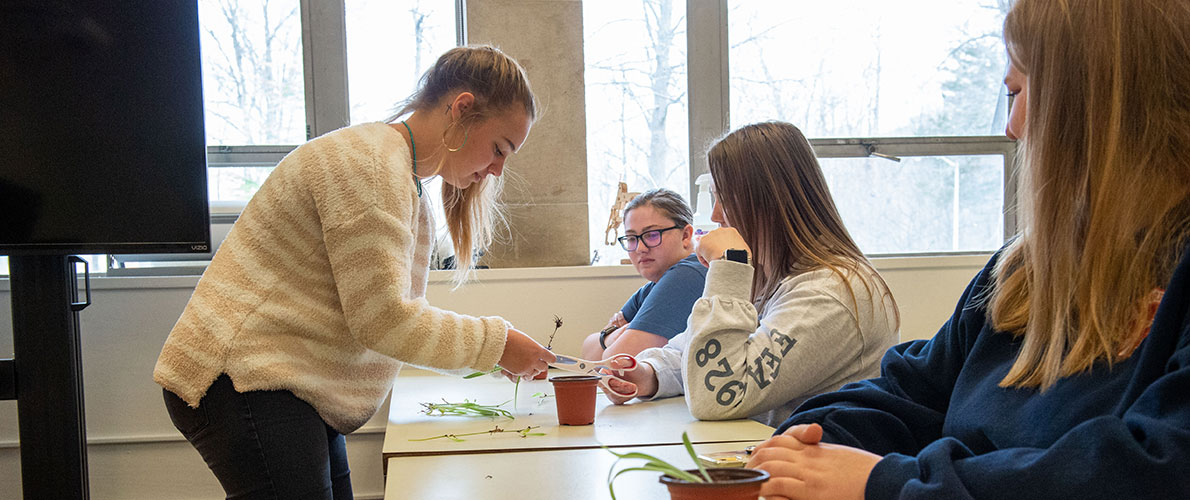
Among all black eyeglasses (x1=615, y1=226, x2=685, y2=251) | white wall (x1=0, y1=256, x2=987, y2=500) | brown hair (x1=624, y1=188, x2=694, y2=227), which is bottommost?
white wall (x1=0, y1=256, x2=987, y2=500)

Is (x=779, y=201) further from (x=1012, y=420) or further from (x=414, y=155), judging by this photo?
(x=1012, y=420)

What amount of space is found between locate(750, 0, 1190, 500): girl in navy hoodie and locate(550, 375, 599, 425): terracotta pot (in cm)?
59

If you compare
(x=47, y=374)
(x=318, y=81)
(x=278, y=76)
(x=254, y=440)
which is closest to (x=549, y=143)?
(x=318, y=81)

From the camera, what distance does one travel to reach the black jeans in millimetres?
1444

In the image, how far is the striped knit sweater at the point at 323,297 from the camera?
4.73ft

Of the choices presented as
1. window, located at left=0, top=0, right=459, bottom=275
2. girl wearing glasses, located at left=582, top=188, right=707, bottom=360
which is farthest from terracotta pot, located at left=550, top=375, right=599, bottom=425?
window, located at left=0, top=0, right=459, bottom=275

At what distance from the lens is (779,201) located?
192 cm

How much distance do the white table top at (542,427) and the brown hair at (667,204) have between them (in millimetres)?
825

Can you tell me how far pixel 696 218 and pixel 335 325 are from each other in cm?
184

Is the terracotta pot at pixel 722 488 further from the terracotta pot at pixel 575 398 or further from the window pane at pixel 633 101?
the window pane at pixel 633 101

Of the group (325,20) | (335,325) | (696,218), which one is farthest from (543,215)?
(335,325)

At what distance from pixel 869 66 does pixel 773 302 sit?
203cm

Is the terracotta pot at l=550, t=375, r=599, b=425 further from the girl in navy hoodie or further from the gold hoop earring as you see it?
the girl in navy hoodie

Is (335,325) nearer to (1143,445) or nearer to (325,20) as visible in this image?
(1143,445)
